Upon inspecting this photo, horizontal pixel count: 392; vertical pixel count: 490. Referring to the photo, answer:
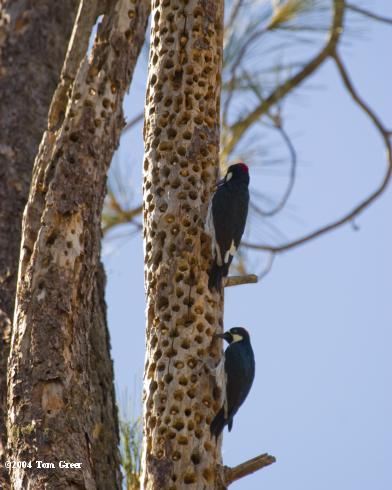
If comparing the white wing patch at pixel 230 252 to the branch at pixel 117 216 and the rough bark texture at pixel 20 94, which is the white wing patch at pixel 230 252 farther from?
the branch at pixel 117 216

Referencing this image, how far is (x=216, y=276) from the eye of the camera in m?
3.73

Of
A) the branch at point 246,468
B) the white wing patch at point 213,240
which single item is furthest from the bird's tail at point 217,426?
the white wing patch at point 213,240

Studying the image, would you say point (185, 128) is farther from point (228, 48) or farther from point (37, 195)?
point (228, 48)

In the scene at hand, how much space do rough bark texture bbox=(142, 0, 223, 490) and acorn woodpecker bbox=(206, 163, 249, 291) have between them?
4 cm

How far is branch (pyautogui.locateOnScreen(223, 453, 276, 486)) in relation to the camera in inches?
130

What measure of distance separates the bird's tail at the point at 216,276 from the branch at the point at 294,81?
55.4 inches

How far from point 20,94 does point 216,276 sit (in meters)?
1.94

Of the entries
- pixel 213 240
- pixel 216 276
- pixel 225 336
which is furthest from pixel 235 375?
pixel 213 240

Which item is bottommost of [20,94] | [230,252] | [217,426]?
[217,426]

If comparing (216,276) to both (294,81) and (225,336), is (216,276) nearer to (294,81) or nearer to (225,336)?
(225,336)

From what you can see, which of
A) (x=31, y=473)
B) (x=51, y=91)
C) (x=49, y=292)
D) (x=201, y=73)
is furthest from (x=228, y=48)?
(x=31, y=473)

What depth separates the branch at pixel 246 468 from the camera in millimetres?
3301

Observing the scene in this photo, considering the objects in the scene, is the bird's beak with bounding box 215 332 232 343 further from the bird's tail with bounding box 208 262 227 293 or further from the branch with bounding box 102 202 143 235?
the branch with bounding box 102 202 143 235

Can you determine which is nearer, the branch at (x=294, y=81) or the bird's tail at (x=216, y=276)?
the bird's tail at (x=216, y=276)
